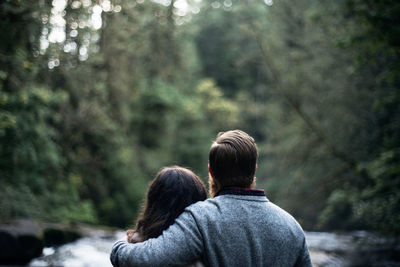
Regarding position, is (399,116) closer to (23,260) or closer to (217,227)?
(217,227)

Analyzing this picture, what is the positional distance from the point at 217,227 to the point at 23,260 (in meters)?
5.77

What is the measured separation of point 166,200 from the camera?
2.00m

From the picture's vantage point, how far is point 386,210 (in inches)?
219

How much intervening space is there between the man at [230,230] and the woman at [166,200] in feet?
0.42

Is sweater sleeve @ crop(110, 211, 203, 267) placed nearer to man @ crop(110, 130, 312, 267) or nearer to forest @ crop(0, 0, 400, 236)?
man @ crop(110, 130, 312, 267)

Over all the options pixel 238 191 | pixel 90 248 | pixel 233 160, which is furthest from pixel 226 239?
pixel 90 248

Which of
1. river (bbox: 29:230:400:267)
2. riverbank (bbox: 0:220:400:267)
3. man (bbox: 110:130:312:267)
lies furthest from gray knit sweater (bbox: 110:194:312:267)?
river (bbox: 29:230:400:267)

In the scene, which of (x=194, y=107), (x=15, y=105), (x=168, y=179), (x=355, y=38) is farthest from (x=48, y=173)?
(x=194, y=107)

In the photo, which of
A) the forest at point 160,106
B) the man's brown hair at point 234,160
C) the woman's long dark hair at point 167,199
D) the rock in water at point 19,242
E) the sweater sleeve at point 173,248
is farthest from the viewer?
the rock in water at point 19,242

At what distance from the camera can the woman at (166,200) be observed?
1.97 m

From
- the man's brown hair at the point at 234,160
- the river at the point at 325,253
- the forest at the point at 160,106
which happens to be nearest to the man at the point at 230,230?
the man's brown hair at the point at 234,160

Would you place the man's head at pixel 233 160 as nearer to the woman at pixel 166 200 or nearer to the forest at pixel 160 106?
the woman at pixel 166 200

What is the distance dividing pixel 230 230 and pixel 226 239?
0.14 ft

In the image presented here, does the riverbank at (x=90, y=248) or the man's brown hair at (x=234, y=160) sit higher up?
the man's brown hair at (x=234, y=160)
